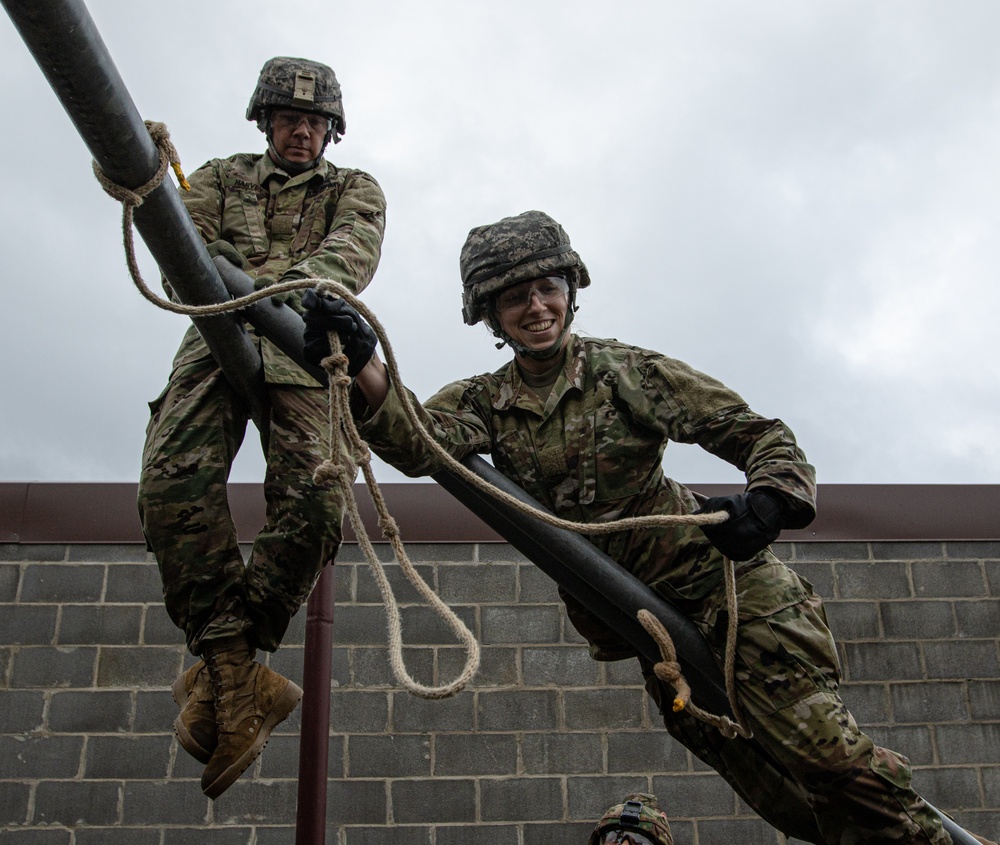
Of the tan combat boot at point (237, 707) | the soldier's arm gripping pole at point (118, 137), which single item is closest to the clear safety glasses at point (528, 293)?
the soldier's arm gripping pole at point (118, 137)

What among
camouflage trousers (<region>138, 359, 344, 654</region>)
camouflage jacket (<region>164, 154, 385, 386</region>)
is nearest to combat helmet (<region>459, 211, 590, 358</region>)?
camouflage jacket (<region>164, 154, 385, 386</region>)

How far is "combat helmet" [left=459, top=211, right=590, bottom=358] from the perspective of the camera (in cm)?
308

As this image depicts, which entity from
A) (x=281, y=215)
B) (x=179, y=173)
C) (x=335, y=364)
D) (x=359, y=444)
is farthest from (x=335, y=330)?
(x=281, y=215)

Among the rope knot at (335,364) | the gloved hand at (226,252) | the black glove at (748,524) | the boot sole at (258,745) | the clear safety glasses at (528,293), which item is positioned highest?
the clear safety glasses at (528,293)

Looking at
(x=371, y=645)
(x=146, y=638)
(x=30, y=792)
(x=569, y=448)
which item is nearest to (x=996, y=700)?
(x=371, y=645)

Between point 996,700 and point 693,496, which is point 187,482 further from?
point 996,700

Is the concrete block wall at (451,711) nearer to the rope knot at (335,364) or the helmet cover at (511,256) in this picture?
the helmet cover at (511,256)

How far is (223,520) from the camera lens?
2809mm

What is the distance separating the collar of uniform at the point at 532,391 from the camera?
305 centimetres

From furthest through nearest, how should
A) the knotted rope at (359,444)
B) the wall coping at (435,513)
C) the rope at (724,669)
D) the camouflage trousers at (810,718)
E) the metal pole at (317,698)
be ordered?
the wall coping at (435,513), the metal pole at (317,698), the rope at (724,669), the camouflage trousers at (810,718), the knotted rope at (359,444)

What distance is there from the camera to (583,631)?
3.25m

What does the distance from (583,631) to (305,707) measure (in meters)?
1.81

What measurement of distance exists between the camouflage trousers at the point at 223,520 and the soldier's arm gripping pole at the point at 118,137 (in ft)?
0.69

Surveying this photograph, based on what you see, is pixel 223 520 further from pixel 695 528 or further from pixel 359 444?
pixel 695 528
